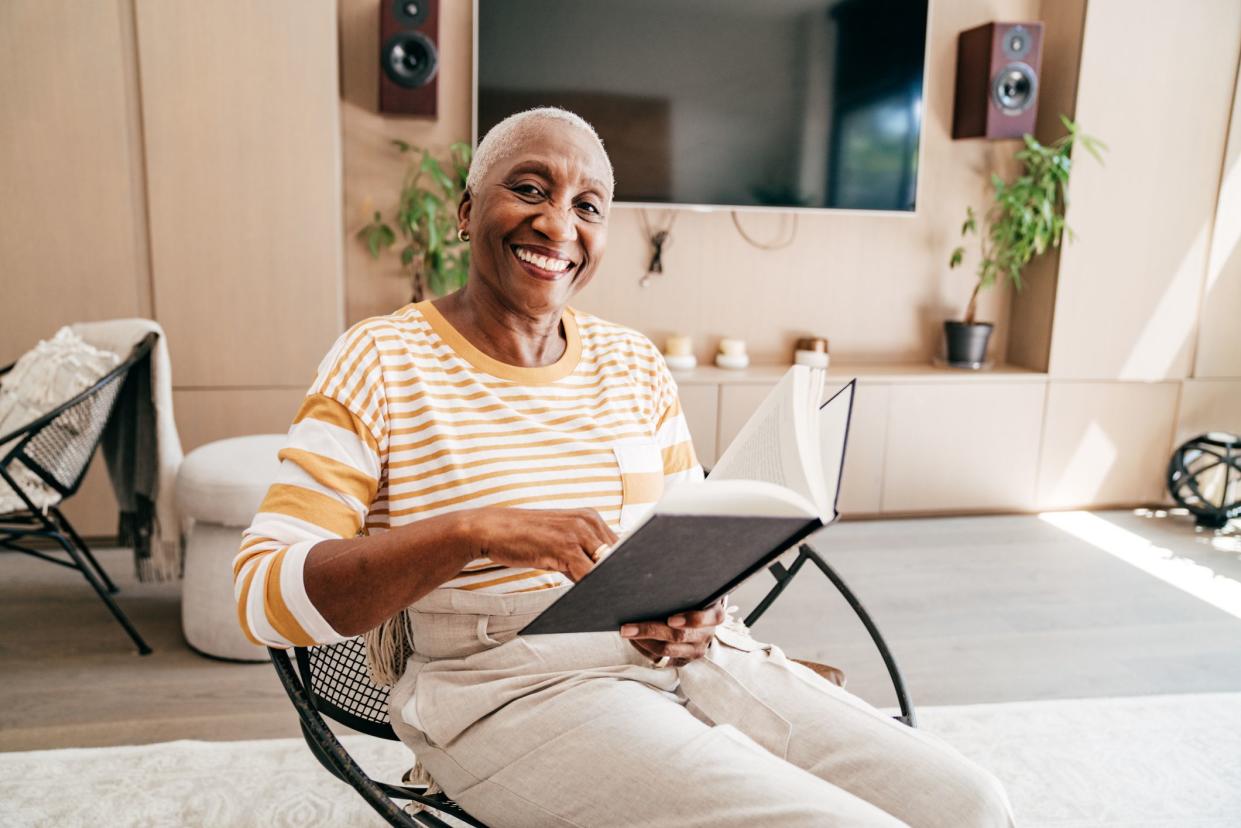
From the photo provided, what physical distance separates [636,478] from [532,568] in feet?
0.86

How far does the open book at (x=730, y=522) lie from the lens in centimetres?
75

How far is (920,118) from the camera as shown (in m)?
3.45

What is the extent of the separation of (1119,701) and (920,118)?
2191mm

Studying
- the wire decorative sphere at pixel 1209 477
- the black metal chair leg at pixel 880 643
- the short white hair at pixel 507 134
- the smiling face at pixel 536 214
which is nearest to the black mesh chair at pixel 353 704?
the black metal chair leg at pixel 880 643

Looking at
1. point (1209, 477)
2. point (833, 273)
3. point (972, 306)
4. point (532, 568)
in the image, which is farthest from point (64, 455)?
point (1209, 477)

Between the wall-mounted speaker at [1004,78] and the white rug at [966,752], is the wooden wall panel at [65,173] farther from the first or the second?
the wall-mounted speaker at [1004,78]

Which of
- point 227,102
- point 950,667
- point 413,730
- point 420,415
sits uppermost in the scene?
point 227,102

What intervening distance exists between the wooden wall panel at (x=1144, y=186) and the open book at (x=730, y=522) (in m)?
3.01

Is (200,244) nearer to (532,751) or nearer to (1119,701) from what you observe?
(532,751)

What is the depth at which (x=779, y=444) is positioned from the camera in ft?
2.93

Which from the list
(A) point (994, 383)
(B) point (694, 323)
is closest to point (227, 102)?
(B) point (694, 323)

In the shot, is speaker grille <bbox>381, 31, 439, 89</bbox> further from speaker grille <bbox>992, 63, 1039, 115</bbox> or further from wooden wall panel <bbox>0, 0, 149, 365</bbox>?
speaker grille <bbox>992, 63, 1039, 115</bbox>

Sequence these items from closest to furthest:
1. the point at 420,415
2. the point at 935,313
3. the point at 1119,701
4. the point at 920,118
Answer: the point at 420,415 → the point at 1119,701 → the point at 920,118 → the point at 935,313

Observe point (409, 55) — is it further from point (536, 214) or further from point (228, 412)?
point (536, 214)
